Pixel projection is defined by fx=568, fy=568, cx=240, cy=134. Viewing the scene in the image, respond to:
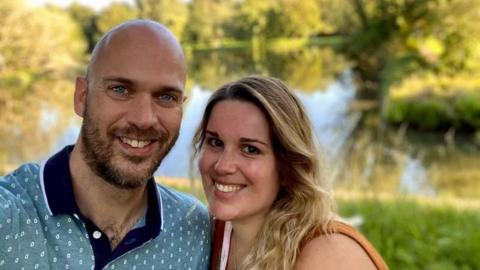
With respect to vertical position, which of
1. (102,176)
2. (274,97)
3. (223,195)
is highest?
(274,97)

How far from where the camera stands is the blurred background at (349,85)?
6.16 meters

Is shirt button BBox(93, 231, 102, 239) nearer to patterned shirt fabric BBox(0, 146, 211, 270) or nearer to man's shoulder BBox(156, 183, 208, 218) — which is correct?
patterned shirt fabric BBox(0, 146, 211, 270)

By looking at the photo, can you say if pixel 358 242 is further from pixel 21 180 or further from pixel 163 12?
pixel 163 12

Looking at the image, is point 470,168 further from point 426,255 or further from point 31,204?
point 31,204

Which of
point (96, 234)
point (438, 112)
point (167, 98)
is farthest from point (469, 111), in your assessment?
point (96, 234)

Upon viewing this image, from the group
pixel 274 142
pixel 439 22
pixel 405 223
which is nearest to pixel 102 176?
pixel 274 142

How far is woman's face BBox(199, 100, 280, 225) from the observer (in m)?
2.03

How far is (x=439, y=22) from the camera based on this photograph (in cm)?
2250

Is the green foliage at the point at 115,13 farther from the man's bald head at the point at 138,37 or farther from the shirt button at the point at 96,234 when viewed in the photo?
the shirt button at the point at 96,234

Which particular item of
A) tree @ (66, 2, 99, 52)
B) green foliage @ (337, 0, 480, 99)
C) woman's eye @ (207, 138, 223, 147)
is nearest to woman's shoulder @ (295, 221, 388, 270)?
woman's eye @ (207, 138, 223, 147)

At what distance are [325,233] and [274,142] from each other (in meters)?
0.37

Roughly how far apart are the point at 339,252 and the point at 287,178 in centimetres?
39

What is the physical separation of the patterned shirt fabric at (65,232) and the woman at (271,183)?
0.21 m

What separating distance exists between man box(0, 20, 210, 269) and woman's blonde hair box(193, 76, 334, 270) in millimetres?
280
